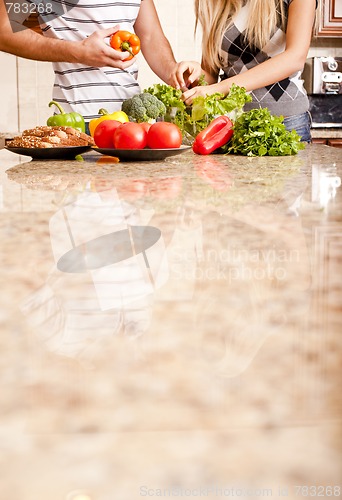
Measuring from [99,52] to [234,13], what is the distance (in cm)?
50

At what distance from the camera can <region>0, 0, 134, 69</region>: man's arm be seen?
216 cm

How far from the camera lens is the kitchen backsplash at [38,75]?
443cm

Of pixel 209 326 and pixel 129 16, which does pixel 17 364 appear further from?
pixel 129 16

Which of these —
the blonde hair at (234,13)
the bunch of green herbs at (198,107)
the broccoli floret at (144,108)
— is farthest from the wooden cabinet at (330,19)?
the broccoli floret at (144,108)

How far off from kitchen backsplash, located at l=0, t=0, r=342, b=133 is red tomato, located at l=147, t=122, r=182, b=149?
9.99 feet

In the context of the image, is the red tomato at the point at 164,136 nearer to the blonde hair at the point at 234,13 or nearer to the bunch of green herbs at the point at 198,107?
the bunch of green herbs at the point at 198,107

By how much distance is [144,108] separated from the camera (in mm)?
1916

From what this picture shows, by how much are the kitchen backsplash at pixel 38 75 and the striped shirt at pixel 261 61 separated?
2191 millimetres

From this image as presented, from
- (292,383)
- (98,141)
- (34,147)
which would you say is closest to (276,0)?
(98,141)

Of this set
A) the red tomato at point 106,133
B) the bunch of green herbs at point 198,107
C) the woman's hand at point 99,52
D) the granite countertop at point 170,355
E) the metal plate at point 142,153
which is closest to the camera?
the granite countertop at point 170,355

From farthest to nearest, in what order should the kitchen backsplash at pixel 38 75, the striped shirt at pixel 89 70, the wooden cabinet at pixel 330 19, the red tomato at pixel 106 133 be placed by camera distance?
1. the kitchen backsplash at pixel 38 75
2. the wooden cabinet at pixel 330 19
3. the striped shirt at pixel 89 70
4. the red tomato at pixel 106 133

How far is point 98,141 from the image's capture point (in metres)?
1.62

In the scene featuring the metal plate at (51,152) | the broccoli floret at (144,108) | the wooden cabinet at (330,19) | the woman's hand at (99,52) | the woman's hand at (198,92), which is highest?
the wooden cabinet at (330,19)

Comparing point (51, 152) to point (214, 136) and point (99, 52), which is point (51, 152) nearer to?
point (214, 136)
